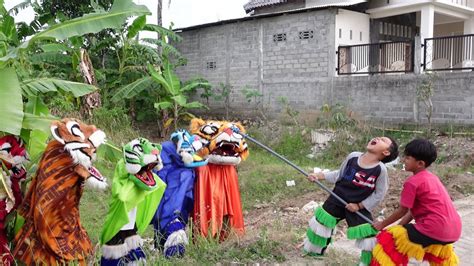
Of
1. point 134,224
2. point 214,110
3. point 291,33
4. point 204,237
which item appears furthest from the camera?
point 214,110

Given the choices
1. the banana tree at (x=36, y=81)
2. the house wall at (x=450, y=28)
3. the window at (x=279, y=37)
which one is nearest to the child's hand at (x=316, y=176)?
the banana tree at (x=36, y=81)

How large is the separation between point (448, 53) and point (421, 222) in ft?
28.6

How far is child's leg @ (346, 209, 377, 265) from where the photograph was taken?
12.3ft

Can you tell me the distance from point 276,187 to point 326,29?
560 cm

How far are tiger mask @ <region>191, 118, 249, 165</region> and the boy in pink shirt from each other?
5.56 ft

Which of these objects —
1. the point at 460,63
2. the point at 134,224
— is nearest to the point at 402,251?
the point at 134,224

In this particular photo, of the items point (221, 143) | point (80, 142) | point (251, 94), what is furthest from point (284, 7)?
point (80, 142)

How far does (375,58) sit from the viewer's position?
38.4ft

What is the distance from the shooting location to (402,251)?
11.2ft

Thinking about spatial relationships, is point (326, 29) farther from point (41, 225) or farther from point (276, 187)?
point (41, 225)

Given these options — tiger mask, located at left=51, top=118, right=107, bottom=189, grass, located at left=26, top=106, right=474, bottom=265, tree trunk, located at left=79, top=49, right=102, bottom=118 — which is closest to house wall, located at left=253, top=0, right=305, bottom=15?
grass, located at left=26, top=106, right=474, bottom=265

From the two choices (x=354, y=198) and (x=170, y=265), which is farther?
(x=354, y=198)

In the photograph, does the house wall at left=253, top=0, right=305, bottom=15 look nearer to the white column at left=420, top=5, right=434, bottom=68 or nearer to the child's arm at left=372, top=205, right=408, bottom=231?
the white column at left=420, top=5, right=434, bottom=68

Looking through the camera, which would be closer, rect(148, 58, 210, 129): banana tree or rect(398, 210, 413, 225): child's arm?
rect(398, 210, 413, 225): child's arm
